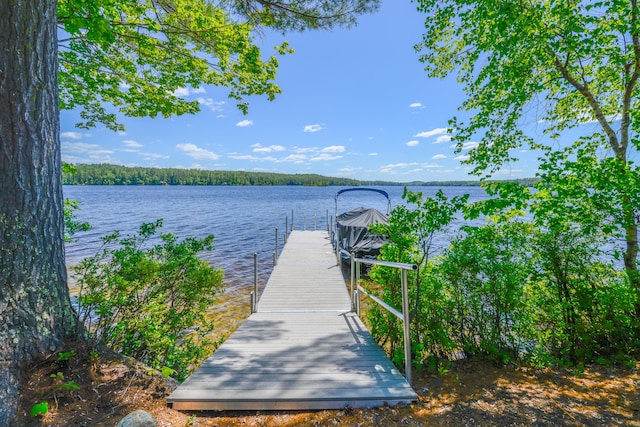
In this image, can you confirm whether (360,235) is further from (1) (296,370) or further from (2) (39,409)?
(2) (39,409)

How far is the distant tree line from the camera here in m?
104

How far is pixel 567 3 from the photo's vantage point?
3549 millimetres

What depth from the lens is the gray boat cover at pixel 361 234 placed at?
1093cm

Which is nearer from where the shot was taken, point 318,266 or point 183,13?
point 183,13

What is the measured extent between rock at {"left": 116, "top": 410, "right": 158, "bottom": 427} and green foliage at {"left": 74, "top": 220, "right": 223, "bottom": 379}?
715 millimetres

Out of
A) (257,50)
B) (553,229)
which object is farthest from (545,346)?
(257,50)

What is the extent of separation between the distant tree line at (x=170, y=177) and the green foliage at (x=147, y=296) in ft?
400

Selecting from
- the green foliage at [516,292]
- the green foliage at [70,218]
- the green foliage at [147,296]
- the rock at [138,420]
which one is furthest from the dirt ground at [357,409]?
the green foliage at [70,218]

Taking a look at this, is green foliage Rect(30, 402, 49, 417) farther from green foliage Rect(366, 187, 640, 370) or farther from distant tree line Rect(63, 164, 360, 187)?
distant tree line Rect(63, 164, 360, 187)

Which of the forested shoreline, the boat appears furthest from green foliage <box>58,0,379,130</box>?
the forested shoreline

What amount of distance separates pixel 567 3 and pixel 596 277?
3.53 meters

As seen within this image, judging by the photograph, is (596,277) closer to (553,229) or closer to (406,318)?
(553,229)

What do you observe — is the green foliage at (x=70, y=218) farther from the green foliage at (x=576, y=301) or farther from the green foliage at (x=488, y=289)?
the green foliage at (x=576, y=301)

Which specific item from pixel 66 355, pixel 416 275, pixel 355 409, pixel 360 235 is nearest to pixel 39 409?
pixel 66 355
